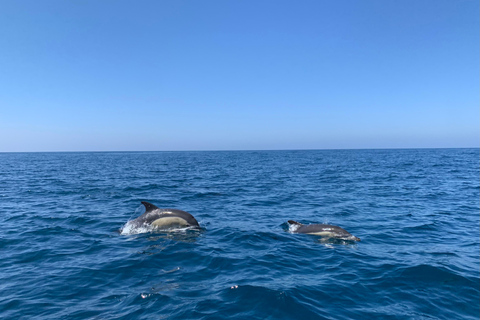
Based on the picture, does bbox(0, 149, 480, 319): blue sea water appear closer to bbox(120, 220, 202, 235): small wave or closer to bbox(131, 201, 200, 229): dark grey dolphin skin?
bbox(120, 220, 202, 235): small wave

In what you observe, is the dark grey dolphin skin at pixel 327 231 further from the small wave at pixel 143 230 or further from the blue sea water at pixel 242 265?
the small wave at pixel 143 230

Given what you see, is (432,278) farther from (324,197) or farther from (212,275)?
(324,197)

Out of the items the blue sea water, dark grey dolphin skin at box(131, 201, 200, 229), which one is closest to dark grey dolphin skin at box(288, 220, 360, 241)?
the blue sea water

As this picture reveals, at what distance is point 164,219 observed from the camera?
542 inches

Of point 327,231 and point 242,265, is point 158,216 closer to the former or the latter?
point 242,265

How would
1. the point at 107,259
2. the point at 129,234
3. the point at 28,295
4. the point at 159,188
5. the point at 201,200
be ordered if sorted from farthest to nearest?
the point at 159,188 → the point at 201,200 → the point at 129,234 → the point at 107,259 → the point at 28,295

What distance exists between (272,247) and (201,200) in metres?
11.2

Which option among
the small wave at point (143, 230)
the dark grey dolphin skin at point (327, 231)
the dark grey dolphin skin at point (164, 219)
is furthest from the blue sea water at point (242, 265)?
the dark grey dolphin skin at point (164, 219)

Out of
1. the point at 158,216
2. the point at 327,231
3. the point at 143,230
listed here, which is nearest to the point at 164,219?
the point at 158,216

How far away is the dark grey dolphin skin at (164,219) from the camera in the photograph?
1373 cm

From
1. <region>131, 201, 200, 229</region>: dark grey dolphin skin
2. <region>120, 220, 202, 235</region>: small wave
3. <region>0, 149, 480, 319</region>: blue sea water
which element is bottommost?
<region>0, 149, 480, 319</region>: blue sea water

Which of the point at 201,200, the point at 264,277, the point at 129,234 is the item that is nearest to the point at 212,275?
the point at 264,277

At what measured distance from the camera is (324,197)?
22.9 metres

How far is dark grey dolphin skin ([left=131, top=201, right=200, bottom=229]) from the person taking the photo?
13734 millimetres
